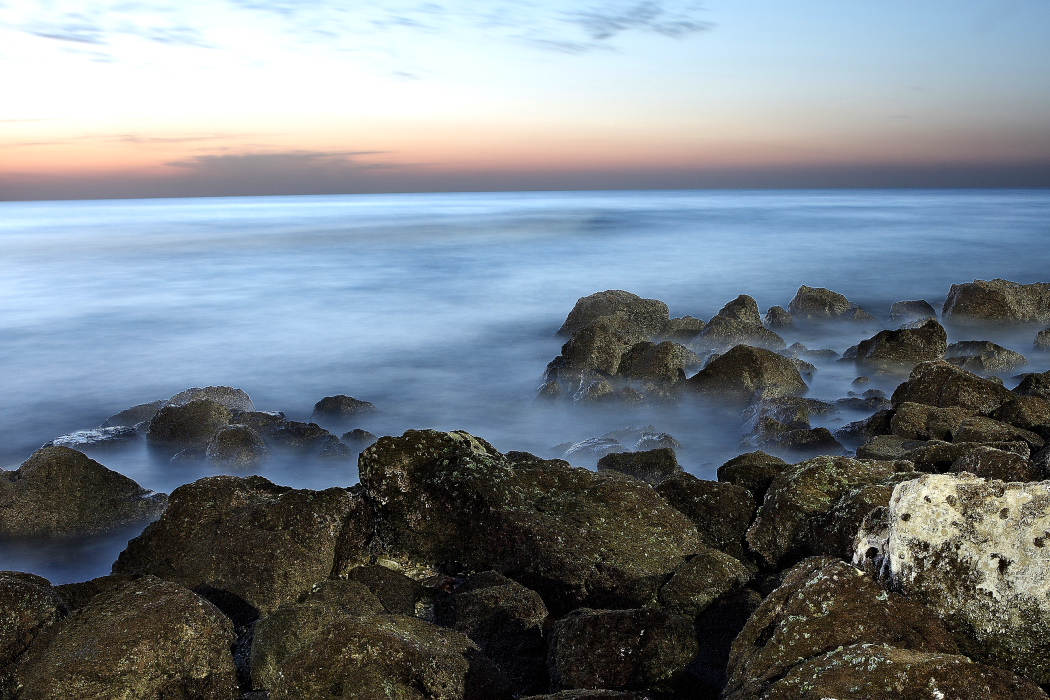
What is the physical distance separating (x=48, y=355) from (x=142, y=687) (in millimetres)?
14493

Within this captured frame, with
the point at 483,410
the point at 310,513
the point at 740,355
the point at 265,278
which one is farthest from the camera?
the point at 265,278

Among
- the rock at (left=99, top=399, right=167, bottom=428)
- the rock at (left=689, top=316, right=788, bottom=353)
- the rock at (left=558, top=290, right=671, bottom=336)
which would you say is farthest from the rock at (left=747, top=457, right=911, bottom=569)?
the rock at (left=558, top=290, right=671, bottom=336)

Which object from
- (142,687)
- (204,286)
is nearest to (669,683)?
(142,687)

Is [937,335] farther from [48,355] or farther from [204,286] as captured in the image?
[204,286]

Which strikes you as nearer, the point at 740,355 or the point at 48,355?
the point at 740,355

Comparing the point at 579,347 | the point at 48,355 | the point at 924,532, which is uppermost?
the point at 924,532

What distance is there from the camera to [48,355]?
1573cm

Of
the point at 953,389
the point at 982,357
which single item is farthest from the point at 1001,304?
the point at 953,389

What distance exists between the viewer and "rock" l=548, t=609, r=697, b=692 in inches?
133

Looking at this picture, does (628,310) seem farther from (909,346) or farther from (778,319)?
(909,346)

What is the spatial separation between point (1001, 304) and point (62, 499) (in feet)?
50.4

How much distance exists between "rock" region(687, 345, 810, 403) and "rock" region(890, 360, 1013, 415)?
6.46 ft

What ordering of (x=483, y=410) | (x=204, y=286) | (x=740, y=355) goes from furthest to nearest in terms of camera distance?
(x=204, y=286), (x=483, y=410), (x=740, y=355)

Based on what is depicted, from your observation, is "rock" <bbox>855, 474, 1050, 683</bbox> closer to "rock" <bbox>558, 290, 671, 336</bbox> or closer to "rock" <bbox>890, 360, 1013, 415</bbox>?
"rock" <bbox>890, 360, 1013, 415</bbox>
